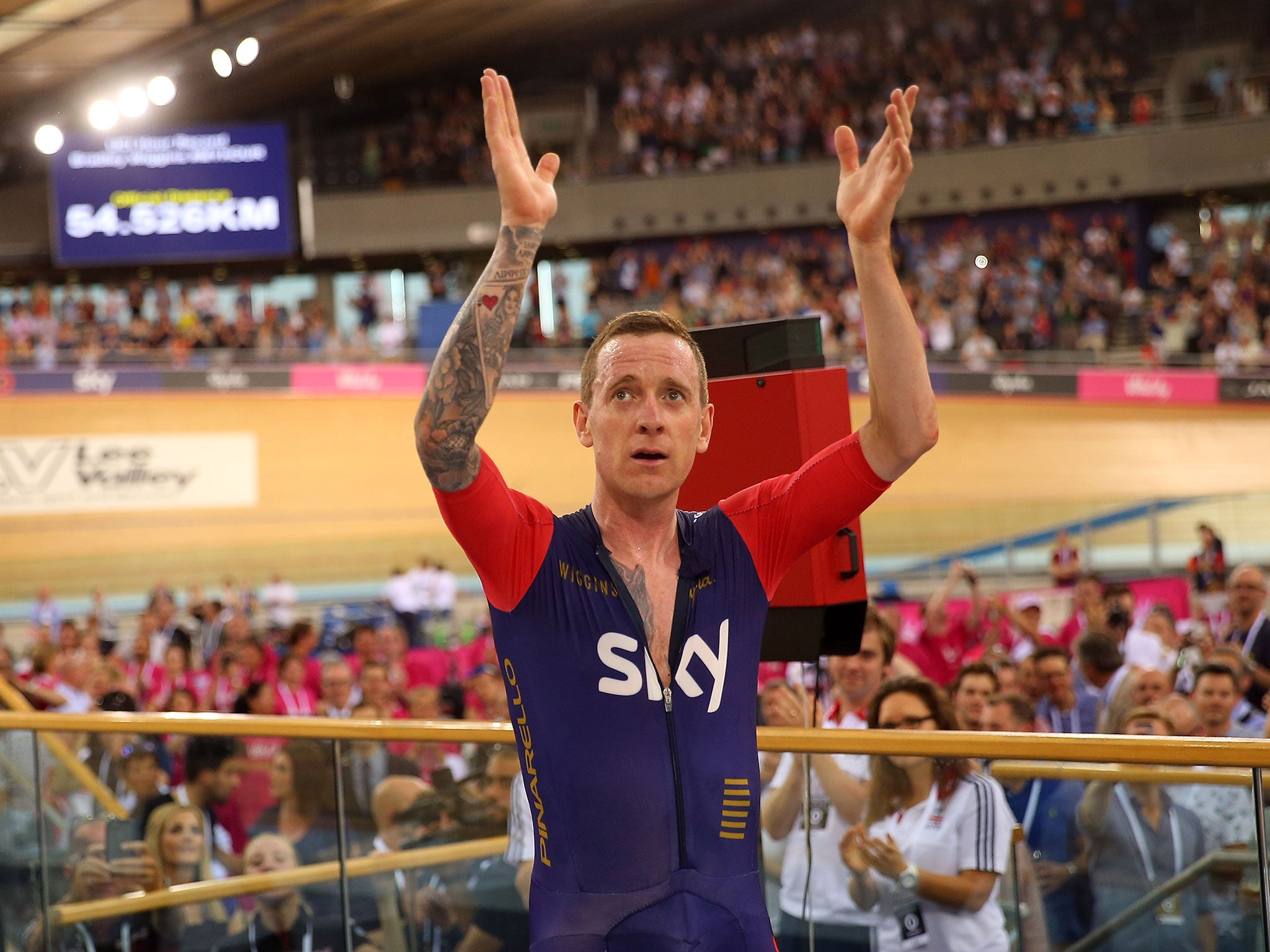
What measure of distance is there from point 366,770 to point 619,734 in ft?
5.23

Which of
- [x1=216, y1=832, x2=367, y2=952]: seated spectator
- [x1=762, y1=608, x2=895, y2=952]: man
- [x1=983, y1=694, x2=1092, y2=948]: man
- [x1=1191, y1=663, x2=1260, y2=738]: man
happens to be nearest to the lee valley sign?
[x1=216, y1=832, x2=367, y2=952]: seated spectator

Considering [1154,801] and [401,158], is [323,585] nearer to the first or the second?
[401,158]

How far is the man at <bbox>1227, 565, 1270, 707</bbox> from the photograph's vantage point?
256 inches

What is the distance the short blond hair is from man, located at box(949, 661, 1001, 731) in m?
3.05

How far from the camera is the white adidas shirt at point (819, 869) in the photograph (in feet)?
9.27

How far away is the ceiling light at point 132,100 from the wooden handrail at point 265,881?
516 inches

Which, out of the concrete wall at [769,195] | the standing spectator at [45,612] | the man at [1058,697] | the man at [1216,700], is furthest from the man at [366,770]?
the concrete wall at [769,195]

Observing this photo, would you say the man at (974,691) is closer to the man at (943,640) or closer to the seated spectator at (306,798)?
the seated spectator at (306,798)

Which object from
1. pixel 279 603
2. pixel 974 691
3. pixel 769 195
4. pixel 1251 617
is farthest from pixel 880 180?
pixel 769 195

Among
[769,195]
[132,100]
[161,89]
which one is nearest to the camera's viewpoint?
[161,89]

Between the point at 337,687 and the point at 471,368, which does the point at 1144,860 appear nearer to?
the point at 471,368

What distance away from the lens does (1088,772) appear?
2.70 m

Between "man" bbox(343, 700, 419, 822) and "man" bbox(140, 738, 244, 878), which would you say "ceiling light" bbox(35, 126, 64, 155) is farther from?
"man" bbox(343, 700, 419, 822)

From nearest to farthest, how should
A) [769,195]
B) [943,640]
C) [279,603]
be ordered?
1. [943,640]
2. [279,603]
3. [769,195]
